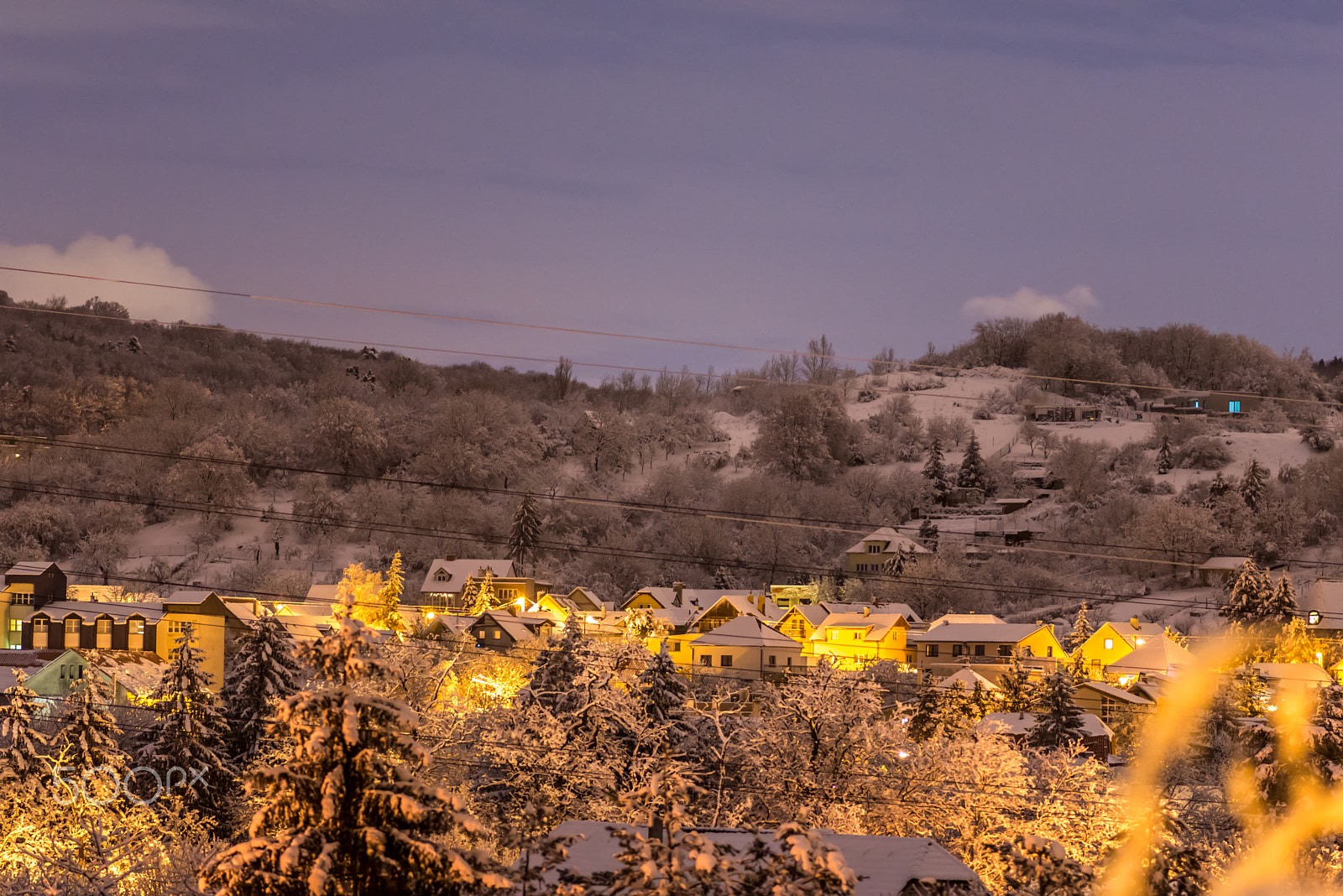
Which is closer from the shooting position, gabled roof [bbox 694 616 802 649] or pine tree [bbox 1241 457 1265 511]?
gabled roof [bbox 694 616 802 649]

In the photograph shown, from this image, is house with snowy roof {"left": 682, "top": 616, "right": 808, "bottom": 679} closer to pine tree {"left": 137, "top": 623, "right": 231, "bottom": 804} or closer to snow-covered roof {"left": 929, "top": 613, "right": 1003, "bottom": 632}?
snow-covered roof {"left": 929, "top": 613, "right": 1003, "bottom": 632}

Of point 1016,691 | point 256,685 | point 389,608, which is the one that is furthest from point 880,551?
point 256,685

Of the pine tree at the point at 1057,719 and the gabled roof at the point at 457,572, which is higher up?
the gabled roof at the point at 457,572

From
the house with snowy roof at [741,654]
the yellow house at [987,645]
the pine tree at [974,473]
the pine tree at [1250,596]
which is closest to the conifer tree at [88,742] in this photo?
the house with snowy roof at [741,654]

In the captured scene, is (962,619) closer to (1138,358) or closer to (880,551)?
(880,551)

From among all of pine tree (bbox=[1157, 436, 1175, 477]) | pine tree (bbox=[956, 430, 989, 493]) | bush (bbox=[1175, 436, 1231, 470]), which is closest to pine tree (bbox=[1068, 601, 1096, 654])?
pine tree (bbox=[956, 430, 989, 493])

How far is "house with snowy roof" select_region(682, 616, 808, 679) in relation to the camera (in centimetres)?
3994

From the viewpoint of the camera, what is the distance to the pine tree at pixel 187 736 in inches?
838

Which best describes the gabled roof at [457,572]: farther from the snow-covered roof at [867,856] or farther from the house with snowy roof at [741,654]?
the snow-covered roof at [867,856]

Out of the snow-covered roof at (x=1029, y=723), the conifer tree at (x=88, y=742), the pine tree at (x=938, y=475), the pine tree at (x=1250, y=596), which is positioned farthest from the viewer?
the pine tree at (x=938, y=475)

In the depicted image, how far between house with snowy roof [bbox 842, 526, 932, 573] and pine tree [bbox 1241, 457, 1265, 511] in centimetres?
1679

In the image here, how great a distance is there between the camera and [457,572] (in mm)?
51781

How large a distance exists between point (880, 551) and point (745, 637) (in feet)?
57.8

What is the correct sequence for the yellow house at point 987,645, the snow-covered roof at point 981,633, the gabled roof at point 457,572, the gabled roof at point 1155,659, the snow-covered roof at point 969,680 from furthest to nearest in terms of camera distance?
the gabled roof at point 457,572 < the snow-covered roof at point 981,633 < the yellow house at point 987,645 < the gabled roof at point 1155,659 < the snow-covered roof at point 969,680
